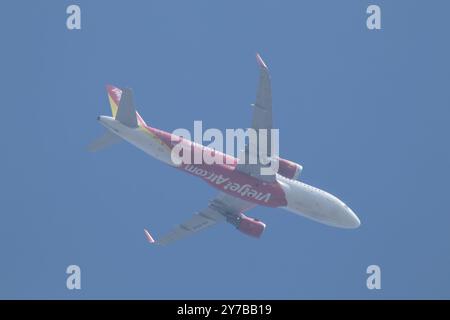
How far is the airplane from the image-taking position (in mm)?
53812

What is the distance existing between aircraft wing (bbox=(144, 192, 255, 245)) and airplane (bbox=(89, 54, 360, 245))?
71 mm

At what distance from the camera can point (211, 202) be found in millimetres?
60125

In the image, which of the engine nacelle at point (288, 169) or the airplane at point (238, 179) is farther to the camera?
the engine nacelle at point (288, 169)

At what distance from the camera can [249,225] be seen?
194 ft

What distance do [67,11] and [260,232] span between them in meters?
20.7

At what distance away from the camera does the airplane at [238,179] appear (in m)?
53.8

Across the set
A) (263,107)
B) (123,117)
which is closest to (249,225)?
(123,117)

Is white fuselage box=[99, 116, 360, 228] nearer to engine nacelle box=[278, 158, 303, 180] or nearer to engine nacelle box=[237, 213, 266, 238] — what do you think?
engine nacelle box=[278, 158, 303, 180]

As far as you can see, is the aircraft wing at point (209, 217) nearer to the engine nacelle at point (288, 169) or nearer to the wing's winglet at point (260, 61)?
the engine nacelle at point (288, 169)

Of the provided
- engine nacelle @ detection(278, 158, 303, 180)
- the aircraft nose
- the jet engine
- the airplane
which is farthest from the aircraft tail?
the aircraft nose

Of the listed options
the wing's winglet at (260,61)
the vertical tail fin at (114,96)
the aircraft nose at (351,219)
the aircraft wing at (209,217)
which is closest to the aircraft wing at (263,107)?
the wing's winglet at (260,61)

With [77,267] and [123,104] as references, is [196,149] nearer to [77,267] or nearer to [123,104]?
[123,104]

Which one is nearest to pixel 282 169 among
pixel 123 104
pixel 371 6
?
pixel 123 104

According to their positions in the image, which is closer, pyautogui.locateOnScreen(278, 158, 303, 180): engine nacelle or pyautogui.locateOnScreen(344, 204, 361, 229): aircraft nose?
pyautogui.locateOnScreen(278, 158, 303, 180): engine nacelle
